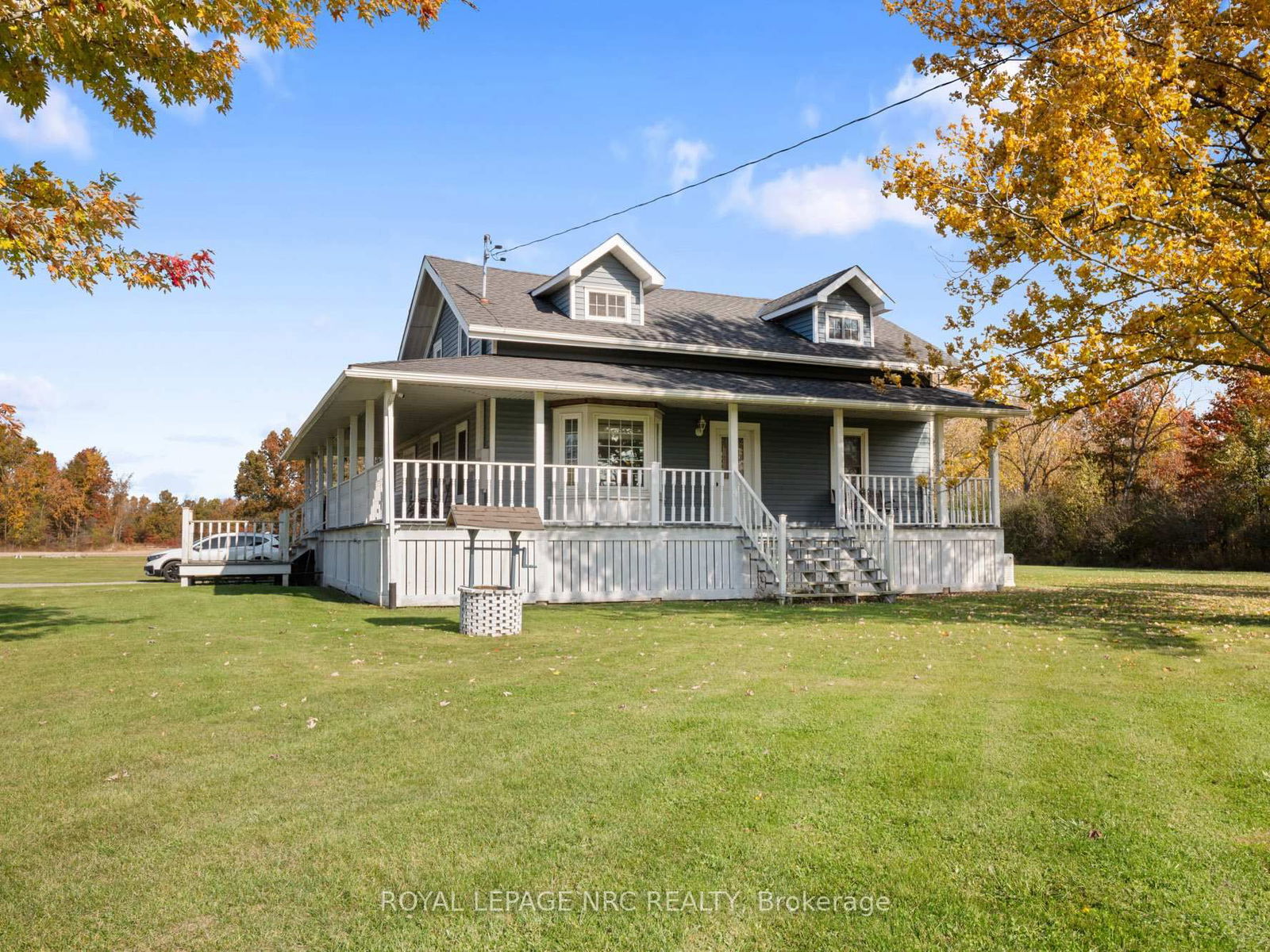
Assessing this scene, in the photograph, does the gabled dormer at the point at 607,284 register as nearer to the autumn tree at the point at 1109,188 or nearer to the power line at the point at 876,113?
the power line at the point at 876,113

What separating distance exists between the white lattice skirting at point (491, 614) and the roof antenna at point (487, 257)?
10.5 metres

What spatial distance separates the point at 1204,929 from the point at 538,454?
12.7m

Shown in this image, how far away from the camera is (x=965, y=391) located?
21125 mm

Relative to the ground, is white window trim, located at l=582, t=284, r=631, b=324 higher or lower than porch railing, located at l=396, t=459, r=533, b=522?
higher

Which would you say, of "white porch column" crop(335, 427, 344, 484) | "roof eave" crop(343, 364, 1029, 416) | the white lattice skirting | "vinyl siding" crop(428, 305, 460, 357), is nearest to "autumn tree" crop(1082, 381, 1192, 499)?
"roof eave" crop(343, 364, 1029, 416)

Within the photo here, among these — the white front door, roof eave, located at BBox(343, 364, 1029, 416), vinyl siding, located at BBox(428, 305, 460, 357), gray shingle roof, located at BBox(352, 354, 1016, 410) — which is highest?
vinyl siding, located at BBox(428, 305, 460, 357)

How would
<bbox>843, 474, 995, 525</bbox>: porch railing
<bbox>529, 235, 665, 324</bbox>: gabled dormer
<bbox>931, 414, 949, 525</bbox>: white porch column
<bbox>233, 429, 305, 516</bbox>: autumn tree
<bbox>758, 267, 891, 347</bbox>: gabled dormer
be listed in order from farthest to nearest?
<bbox>233, 429, 305, 516</bbox>: autumn tree → <bbox>758, 267, 891, 347</bbox>: gabled dormer → <bbox>529, 235, 665, 324</bbox>: gabled dormer → <bbox>843, 474, 995, 525</bbox>: porch railing → <bbox>931, 414, 949, 525</bbox>: white porch column

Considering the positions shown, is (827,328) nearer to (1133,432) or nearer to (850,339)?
(850,339)

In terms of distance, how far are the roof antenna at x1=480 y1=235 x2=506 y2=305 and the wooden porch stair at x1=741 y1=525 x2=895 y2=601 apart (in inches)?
333

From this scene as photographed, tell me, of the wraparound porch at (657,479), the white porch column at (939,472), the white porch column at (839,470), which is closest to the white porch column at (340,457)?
the wraparound porch at (657,479)

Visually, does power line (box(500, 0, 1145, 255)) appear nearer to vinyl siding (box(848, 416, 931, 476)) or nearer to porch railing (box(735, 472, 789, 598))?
porch railing (box(735, 472, 789, 598))

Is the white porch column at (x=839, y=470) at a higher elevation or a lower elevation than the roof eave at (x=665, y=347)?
lower

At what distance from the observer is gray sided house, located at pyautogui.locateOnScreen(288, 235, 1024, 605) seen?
1530 cm

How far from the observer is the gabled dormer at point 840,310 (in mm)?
21406
